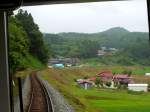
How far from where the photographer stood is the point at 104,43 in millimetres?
2838

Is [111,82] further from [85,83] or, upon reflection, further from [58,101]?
[58,101]

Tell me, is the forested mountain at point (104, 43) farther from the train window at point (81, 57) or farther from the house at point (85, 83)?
the house at point (85, 83)

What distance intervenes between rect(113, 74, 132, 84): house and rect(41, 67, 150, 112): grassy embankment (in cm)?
5

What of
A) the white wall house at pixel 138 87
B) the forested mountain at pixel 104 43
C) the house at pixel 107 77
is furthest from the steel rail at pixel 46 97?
the white wall house at pixel 138 87

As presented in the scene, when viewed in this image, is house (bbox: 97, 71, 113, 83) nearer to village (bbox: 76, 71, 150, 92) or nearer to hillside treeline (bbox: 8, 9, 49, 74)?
village (bbox: 76, 71, 150, 92)

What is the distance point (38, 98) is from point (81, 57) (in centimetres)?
51

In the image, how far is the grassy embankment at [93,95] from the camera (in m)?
2.75

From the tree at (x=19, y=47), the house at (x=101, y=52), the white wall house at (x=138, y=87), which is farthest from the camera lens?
the tree at (x=19, y=47)

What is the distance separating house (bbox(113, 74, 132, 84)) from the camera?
2.78m

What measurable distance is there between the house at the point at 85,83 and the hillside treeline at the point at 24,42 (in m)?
0.39

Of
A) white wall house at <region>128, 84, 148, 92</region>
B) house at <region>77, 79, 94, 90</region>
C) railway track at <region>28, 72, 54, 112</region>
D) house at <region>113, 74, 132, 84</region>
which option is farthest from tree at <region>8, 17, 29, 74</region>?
white wall house at <region>128, 84, 148, 92</region>

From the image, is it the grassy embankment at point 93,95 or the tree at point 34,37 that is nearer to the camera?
the grassy embankment at point 93,95

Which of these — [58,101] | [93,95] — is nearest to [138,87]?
[93,95]

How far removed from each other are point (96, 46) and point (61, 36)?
31 centimetres
